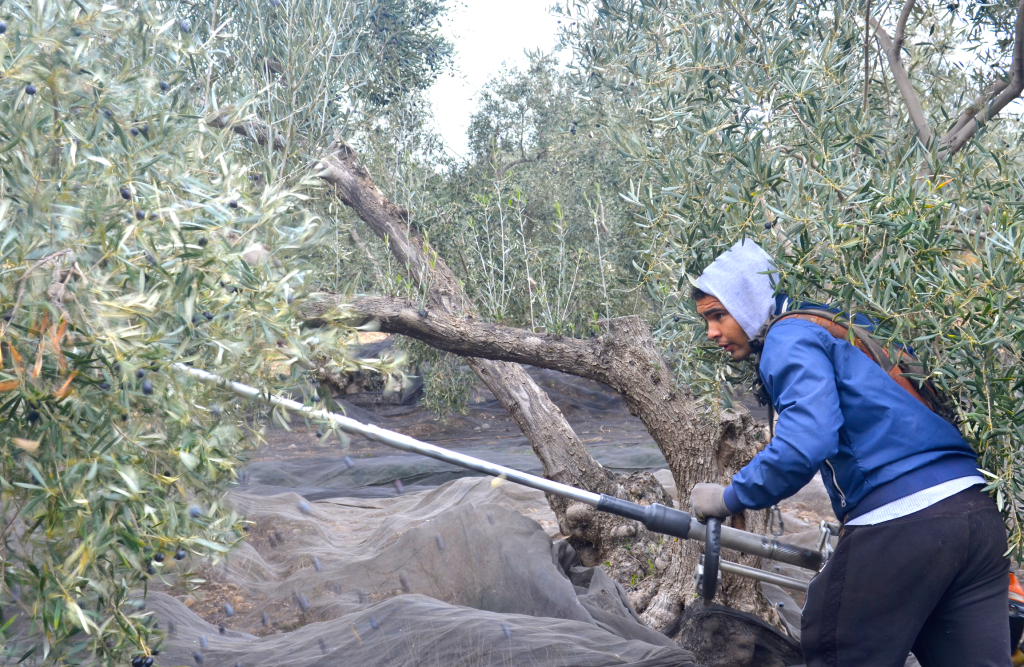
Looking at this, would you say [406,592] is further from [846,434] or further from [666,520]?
[846,434]

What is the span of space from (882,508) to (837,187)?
1127mm

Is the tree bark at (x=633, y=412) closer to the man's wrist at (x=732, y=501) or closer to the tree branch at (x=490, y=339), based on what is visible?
the tree branch at (x=490, y=339)

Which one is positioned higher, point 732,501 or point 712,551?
point 732,501

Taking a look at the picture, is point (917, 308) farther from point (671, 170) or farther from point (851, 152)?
point (671, 170)

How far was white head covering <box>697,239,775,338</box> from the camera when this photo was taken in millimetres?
2855

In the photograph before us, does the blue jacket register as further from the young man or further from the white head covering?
the white head covering

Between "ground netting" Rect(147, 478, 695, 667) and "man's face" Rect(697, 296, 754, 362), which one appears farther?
"ground netting" Rect(147, 478, 695, 667)

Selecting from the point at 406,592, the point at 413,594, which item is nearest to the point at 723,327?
the point at 413,594

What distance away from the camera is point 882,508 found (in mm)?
2527

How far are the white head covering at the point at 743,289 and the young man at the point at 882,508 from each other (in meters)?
0.21

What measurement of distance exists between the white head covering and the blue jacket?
0.77ft

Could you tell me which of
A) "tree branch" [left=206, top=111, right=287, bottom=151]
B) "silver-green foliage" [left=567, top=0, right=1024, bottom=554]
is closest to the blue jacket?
"silver-green foliage" [left=567, top=0, right=1024, bottom=554]

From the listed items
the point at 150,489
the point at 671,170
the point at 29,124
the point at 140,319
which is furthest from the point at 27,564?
the point at 671,170

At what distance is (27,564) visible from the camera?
6.59 feet
